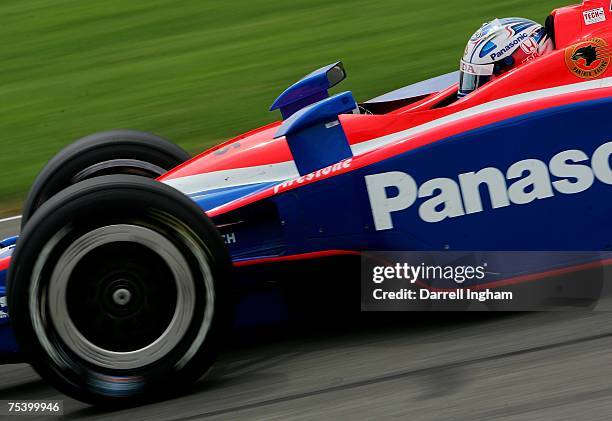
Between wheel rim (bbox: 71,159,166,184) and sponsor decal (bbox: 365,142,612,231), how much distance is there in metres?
1.66

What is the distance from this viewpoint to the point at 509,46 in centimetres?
479

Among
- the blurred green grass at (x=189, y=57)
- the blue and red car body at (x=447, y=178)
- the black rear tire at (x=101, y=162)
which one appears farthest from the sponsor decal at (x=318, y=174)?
the blurred green grass at (x=189, y=57)

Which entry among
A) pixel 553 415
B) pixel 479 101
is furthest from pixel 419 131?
pixel 553 415

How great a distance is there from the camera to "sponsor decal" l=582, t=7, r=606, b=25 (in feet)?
16.0

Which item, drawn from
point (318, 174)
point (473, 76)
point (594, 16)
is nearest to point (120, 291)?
point (318, 174)

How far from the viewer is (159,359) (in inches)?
160

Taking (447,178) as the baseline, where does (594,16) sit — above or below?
above

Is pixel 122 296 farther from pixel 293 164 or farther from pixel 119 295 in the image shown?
pixel 293 164

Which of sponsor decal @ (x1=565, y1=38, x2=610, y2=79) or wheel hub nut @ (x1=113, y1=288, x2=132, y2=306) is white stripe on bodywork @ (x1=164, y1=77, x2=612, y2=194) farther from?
wheel hub nut @ (x1=113, y1=288, x2=132, y2=306)

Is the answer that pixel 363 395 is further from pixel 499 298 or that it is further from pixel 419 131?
pixel 419 131

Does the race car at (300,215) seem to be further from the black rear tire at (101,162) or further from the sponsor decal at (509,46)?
the black rear tire at (101,162)

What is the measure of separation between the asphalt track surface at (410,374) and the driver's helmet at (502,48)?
1.14m

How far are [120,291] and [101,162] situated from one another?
1.67 meters
